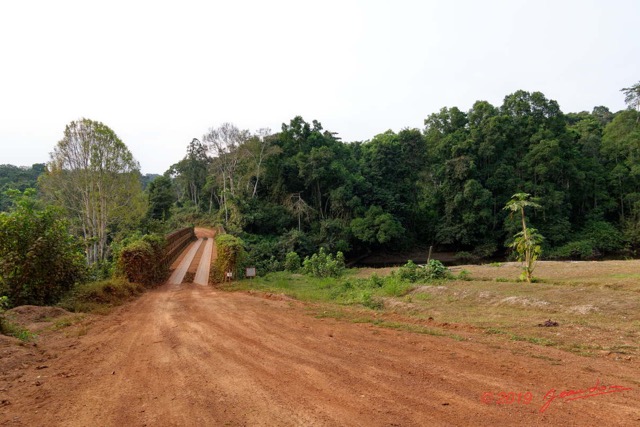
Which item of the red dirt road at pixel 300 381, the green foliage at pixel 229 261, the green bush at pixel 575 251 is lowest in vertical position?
the green bush at pixel 575 251

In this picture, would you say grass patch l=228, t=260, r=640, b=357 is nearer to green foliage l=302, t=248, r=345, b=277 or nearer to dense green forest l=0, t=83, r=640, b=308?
green foliage l=302, t=248, r=345, b=277

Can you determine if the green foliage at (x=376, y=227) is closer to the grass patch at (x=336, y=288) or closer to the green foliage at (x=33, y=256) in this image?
the grass patch at (x=336, y=288)

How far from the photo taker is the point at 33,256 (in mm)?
9609

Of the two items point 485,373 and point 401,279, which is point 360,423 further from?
point 401,279

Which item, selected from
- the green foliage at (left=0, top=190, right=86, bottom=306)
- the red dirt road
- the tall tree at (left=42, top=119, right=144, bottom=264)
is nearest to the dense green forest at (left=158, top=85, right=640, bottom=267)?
the tall tree at (left=42, top=119, right=144, bottom=264)

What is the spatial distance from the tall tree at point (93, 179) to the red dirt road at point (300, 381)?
1930 cm

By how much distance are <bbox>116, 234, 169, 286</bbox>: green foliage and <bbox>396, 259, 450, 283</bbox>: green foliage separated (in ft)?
34.1

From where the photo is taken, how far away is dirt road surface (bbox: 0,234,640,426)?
3705mm

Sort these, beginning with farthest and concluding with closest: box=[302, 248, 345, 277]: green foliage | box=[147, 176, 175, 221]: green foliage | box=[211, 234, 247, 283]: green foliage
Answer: box=[147, 176, 175, 221]: green foliage
box=[302, 248, 345, 277]: green foliage
box=[211, 234, 247, 283]: green foliage

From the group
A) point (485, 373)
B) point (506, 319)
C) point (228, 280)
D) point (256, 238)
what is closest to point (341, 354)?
point (485, 373)

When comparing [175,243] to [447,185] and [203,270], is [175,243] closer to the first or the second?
[203,270]

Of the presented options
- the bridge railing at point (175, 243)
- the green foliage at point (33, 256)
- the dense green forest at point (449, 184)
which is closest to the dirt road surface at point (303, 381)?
the green foliage at point (33, 256)

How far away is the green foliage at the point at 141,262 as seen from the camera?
46.1 ft

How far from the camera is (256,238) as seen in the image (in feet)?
105
